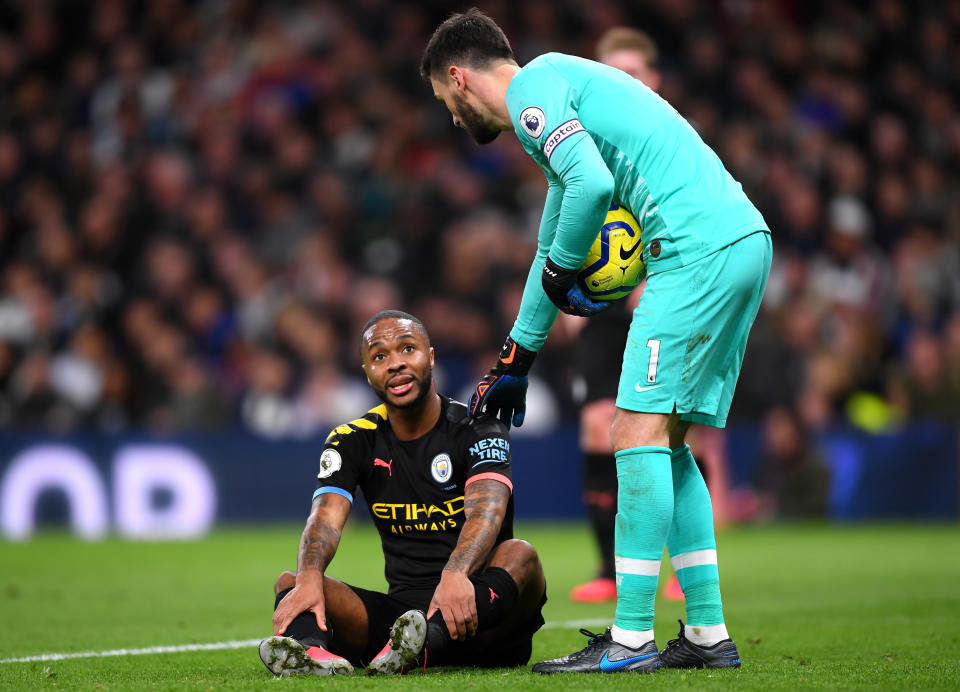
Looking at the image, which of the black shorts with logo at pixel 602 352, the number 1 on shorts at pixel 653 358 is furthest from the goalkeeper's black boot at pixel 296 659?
the black shorts with logo at pixel 602 352

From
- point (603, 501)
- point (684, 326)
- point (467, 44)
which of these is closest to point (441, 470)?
point (684, 326)

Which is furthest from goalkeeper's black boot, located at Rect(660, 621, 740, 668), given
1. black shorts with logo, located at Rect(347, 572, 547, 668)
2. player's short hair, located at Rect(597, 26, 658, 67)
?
player's short hair, located at Rect(597, 26, 658, 67)

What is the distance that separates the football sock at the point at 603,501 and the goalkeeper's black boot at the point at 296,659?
2.94 m

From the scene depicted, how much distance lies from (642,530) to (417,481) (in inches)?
32.8

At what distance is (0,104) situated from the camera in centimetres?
1584

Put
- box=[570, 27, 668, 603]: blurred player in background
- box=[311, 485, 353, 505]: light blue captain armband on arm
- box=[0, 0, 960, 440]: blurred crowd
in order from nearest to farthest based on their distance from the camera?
box=[311, 485, 353, 505]: light blue captain armband on arm < box=[570, 27, 668, 603]: blurred player in background < box=[0, 0, 960, 440]: blurred crowd

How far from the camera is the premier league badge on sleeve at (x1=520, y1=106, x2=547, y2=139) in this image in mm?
4090

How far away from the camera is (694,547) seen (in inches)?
172

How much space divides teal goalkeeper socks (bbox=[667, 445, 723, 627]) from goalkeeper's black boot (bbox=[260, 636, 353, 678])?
115 cm

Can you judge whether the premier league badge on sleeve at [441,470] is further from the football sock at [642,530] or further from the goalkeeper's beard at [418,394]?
the football sock at [642,530]

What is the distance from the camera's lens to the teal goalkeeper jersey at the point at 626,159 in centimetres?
407

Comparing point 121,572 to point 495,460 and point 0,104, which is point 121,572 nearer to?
point 495,460

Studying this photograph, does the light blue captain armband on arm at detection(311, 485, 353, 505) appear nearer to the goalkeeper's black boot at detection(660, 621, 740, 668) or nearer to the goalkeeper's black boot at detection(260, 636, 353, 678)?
the goalkeeper's black boot at detection(260, 636, 353, 678)

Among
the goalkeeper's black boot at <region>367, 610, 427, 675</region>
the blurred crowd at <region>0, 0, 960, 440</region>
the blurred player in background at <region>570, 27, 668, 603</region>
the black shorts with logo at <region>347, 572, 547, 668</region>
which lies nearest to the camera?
the goalkeeper's black boot at <region>367, 610, 427, 675</region>
